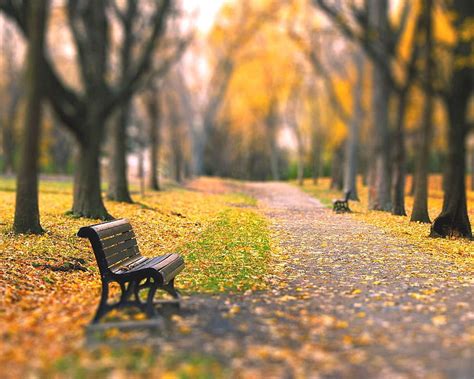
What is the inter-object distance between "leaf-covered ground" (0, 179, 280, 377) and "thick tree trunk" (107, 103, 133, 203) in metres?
3.91

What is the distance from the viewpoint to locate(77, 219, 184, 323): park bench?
21.9 ft

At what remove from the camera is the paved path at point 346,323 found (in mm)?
5160

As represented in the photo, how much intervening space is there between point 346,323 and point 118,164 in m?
17.8

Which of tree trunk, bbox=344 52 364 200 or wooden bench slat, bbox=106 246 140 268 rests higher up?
tree trunk, bbox=344 52 364 200

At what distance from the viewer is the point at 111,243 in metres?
7.16

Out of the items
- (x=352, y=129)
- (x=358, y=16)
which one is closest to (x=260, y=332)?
(x=358, y=16)

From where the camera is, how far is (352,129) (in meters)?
31.3

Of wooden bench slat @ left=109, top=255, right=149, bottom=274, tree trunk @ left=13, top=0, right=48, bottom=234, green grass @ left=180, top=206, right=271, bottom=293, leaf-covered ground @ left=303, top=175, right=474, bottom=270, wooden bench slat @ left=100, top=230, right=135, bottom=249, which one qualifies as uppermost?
tree trunk @ left=13, top=0, right=48, bottom=234

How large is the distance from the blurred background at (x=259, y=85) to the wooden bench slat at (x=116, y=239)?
4.65m

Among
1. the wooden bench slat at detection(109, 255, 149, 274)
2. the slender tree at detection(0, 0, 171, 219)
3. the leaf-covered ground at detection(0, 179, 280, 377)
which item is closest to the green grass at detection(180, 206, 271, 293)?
the leaf-covered ground at detection(0, 179, 280, 377)

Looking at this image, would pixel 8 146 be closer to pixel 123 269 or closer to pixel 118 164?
pixel 118 164

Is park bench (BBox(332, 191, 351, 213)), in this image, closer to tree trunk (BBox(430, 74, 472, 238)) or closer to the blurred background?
the blurred background

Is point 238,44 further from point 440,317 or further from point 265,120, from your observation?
point 440,317

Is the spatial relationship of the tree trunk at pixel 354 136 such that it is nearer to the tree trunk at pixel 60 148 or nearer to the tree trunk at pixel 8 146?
the tree trunk at pixel 8 146
